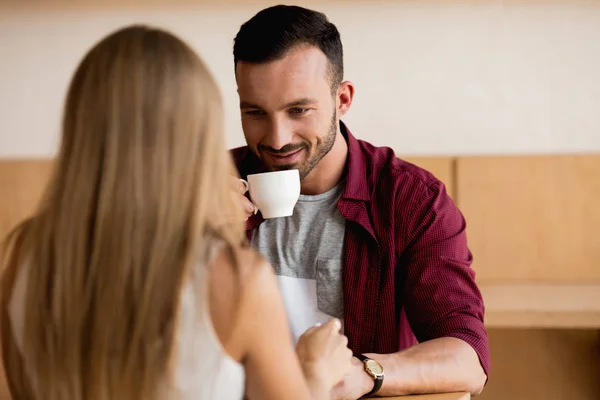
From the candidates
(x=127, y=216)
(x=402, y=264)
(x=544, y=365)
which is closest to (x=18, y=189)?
(x=402, y=264)

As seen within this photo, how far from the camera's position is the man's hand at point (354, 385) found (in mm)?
1151

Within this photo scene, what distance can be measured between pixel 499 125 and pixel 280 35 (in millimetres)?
1444

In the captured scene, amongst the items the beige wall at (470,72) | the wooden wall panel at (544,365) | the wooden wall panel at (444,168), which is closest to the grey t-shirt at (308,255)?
the wooden wall panel at (444,168)

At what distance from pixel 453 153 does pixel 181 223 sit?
2065mm

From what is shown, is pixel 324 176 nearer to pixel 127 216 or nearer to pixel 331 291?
pixel 331 291

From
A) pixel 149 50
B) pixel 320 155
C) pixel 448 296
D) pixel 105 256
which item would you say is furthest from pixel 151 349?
pixel 320 155

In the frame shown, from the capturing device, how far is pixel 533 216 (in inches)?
104

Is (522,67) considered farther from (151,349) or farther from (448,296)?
(151,349)

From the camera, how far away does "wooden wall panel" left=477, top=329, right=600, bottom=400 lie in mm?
2830

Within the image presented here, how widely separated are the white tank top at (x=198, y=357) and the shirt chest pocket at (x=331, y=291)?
0.61 m

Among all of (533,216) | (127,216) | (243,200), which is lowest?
Answer: (533,216)

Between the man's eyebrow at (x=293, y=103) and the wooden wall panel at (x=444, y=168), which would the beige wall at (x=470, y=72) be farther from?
the man's eyebrow at (x=293, y=103)

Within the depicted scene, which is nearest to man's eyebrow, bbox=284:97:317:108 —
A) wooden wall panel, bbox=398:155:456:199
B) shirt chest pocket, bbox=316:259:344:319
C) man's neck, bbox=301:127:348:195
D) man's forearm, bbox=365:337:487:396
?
man's neck, bbox=301:127:348:195

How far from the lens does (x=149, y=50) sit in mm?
873
